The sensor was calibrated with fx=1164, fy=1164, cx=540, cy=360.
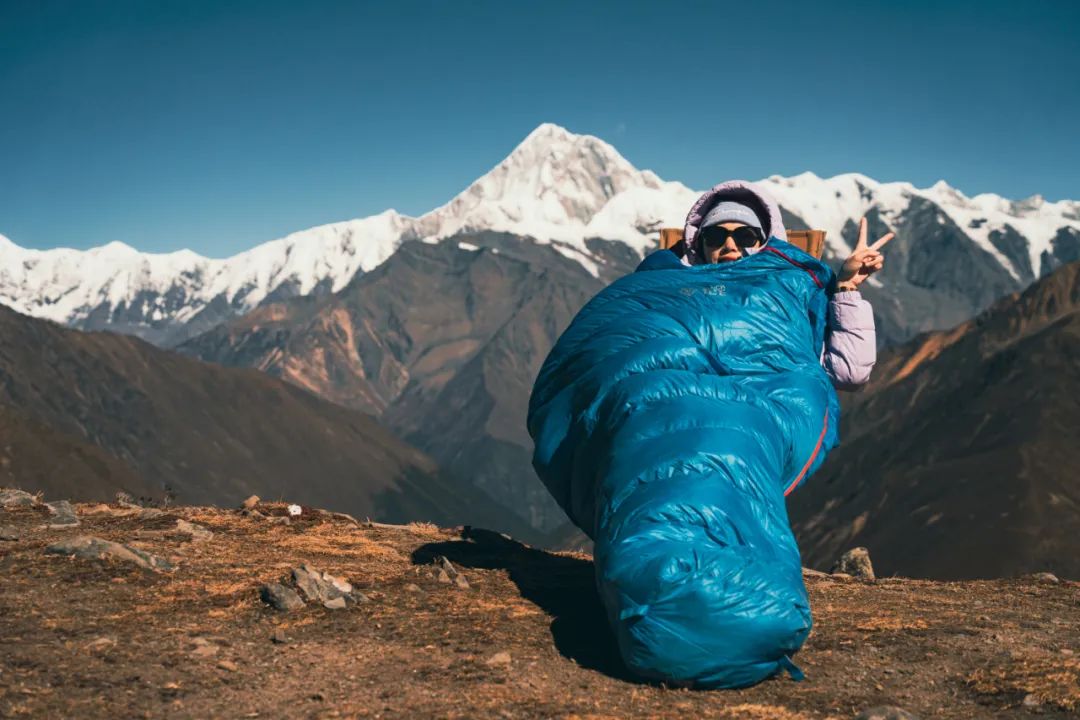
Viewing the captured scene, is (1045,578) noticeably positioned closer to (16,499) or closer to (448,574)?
(448,574)

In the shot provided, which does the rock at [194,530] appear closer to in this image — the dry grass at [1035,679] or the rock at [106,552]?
the rock at [106,552]

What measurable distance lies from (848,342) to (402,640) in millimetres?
6127

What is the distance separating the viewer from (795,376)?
12.0 meters

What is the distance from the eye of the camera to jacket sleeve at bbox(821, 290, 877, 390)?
13.3m

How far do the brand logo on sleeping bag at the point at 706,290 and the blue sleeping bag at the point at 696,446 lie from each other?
3 centimetres

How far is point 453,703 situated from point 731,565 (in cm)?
242

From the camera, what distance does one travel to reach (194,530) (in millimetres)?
15102

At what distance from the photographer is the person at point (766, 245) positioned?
13297 millimetres

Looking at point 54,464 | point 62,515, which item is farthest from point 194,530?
point 54,464

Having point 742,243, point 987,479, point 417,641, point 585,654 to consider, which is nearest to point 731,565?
point 585,654

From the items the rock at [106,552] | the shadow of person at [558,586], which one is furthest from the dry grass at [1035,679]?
the rock at [106,552]

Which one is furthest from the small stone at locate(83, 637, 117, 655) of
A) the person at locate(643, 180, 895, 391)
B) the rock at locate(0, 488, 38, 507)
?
the rock at locate(0, 488, 38, 507)

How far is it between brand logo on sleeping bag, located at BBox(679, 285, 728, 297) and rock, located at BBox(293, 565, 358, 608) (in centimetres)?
466

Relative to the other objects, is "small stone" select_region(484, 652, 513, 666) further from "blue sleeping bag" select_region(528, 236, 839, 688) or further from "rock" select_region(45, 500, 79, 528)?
"rock" select_region(45, 500, 79, 528)
